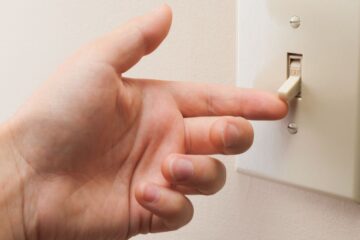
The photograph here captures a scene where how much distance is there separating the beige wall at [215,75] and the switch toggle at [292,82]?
65 millimetres

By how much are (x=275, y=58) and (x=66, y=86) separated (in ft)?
0.52

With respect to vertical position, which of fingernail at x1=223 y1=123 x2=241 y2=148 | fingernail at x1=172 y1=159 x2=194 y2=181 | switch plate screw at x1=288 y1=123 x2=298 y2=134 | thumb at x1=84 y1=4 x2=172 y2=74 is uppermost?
thumb at x1=84 y1=4 x2=172 y2=74

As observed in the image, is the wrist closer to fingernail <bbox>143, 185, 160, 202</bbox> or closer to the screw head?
fingernail <bbox>143, 185, 160, 202</bbox>

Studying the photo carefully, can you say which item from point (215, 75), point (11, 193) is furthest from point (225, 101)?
point (11, 193)

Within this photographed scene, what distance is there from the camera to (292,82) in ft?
1.03

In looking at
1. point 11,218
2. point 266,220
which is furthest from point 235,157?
point 11,218

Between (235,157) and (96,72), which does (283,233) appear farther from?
(96,72)

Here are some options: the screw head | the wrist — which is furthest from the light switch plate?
the wrist

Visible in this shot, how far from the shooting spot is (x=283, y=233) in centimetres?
37

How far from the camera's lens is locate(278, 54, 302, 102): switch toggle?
31cm

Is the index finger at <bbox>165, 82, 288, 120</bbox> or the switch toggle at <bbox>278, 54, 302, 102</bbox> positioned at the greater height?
the switch toggle at <bbox>278, 54, 302, 102</bbox>

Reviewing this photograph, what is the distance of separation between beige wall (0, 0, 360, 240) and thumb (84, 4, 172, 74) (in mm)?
59

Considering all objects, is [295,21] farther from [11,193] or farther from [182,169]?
[11,193]

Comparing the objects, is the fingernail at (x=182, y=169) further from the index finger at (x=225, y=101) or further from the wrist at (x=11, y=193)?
the wrist at (x=11, y=193)
